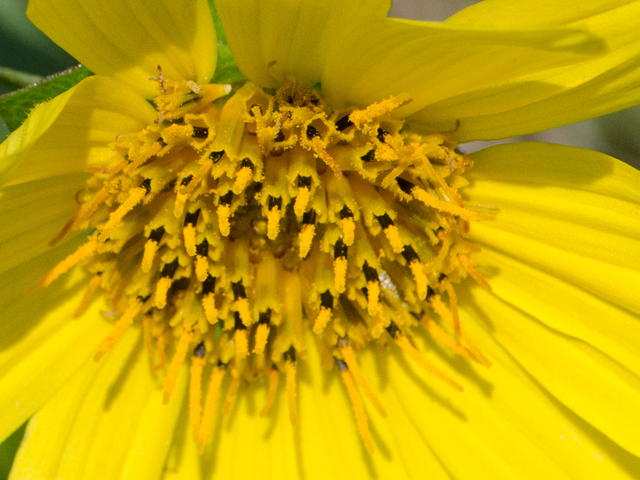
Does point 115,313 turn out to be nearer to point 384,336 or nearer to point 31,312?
point 31,312

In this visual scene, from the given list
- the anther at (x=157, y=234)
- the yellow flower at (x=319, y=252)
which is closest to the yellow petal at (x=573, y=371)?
the yellow flower at (x=319, y=252)

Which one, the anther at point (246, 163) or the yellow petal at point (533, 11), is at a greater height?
the yellow petal at point (533, 11)

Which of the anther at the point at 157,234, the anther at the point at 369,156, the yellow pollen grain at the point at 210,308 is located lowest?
the yellow pollen grain at the point at 210,308

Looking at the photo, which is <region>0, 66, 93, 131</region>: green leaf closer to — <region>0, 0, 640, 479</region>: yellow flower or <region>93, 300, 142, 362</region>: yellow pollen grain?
<region>0, 0, 640, 479</region>: yellow flower

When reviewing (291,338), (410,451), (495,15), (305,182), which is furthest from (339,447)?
(495,15)

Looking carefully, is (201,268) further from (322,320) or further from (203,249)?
(322,320)

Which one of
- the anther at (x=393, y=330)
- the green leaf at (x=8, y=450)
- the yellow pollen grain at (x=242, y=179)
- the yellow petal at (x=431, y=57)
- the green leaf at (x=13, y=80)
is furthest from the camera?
the green leaf at (x=8, y=450)

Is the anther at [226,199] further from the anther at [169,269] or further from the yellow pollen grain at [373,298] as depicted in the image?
the yellow pollen grain at [373,298]

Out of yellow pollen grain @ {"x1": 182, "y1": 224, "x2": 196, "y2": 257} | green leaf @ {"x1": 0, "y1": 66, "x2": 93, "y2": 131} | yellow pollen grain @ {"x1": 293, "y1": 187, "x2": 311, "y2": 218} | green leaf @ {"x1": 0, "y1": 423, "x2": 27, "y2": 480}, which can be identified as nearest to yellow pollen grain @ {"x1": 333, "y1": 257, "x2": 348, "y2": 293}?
yellow pollen grain @ {"x1": 293, "y1": 187, "x2": 311, "y2": 218}
